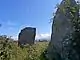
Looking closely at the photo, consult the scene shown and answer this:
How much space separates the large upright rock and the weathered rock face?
9097 millimetres

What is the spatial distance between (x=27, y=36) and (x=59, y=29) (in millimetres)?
9636

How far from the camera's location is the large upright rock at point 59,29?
6.66m

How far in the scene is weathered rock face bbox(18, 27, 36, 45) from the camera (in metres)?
16.6

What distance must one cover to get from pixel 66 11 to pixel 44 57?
1.73 metres

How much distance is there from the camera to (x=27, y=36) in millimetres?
16781

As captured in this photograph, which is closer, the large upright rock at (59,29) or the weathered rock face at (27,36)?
the large upright rock at (59,29)

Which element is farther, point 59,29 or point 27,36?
point 27,36

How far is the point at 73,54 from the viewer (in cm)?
588

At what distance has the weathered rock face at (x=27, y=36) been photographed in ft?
54.6

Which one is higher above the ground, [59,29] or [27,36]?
[27,36]

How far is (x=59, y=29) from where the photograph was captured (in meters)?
7.26

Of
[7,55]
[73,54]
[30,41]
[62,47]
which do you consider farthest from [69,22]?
[30,41]

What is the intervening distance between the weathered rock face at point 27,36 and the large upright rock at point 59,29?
9097 millimetres

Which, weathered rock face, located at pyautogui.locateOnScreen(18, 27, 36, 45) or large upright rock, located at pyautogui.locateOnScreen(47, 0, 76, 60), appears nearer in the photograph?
large upright rock, located at pyautogui.locateOnScreen(47, 0, 76, 60)
